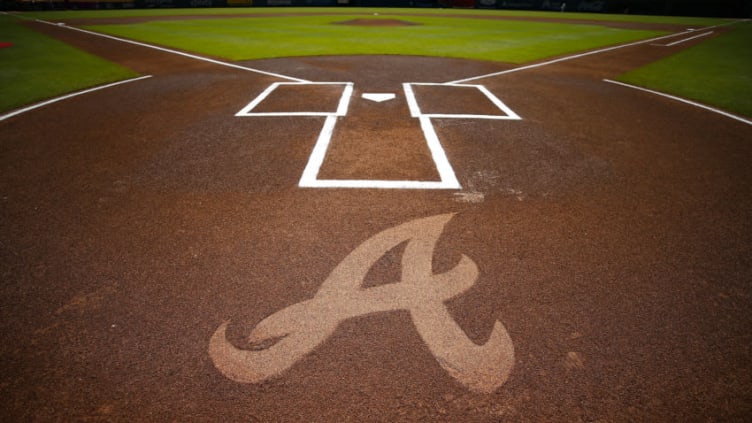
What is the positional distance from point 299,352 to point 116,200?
3.20 meters

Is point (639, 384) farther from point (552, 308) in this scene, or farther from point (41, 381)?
point (41, 381)

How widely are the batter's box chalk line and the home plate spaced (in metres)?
0.34

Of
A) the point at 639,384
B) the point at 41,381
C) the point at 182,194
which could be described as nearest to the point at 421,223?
the point at 639,384

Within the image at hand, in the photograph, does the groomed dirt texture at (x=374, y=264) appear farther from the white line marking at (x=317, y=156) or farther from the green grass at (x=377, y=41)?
the green grass at (x=377, y=41)

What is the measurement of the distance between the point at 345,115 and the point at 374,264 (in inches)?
170

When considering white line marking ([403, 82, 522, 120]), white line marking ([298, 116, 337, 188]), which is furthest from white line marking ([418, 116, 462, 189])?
white line marking ([298, 116, 337, 188])

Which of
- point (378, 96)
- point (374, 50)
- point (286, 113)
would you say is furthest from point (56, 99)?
point (374, 50)

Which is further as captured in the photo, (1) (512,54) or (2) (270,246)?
(1) (512,54)

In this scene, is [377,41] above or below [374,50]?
above

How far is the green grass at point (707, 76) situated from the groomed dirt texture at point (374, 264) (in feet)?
8.19

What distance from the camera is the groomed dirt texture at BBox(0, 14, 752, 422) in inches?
89.7

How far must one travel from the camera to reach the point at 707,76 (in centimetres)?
1090

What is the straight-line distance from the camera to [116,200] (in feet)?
13.9

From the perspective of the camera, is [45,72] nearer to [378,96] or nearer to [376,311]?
[378,96]
